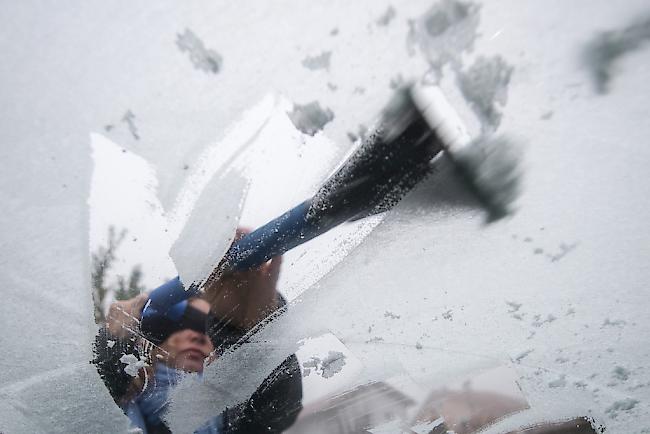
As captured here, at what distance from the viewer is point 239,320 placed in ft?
2.47

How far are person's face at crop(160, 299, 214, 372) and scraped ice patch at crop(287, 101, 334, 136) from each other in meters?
0.39

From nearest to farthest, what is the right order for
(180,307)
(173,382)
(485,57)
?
(485,57) < (180,307) < (173,382)

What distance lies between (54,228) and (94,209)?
0.25 feet

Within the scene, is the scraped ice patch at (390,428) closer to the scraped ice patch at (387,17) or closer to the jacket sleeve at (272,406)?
the jacket sleeve at (272,406)

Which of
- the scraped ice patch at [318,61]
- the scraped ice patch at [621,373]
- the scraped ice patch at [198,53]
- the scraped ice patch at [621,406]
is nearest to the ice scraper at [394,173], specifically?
the scraped ice patch at [318,61]

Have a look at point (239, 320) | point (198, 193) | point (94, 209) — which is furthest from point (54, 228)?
point (239, 320)

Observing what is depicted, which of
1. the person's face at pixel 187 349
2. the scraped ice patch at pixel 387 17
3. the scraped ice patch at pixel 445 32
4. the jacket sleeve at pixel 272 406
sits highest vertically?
the scraped ice patch at pixel 387 17

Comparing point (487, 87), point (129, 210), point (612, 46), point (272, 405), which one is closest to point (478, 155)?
point (487, 87)

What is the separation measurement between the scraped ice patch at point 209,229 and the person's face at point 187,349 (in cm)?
10

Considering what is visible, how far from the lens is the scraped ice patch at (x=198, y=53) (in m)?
0.54

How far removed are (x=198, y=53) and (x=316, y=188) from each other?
0.86 feet

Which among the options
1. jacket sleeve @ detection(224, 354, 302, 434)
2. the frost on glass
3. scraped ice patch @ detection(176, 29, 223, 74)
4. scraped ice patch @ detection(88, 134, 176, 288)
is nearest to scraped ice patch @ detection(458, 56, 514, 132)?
the frost on glass

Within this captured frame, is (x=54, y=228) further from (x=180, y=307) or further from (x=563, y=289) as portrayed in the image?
(x=563, y=289)

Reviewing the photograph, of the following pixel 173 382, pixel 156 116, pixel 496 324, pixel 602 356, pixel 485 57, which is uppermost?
pixel 156 116
